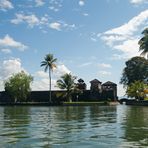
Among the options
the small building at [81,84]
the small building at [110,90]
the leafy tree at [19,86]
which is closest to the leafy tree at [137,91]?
the small building at [110,90]

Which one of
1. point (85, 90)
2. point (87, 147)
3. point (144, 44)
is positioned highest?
point (144, 44)

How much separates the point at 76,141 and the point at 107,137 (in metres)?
2.12

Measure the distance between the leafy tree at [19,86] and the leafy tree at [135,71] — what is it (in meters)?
29.4

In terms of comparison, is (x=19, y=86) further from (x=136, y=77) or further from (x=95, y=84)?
(x=136, y=77)

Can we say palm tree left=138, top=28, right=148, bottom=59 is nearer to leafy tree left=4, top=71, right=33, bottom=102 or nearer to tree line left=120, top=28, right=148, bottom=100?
tree line left=120, top=28, right=148, bottom=100

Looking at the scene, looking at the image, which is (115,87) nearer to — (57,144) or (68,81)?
(68,81)

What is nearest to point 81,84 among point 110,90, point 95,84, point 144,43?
point 95,84

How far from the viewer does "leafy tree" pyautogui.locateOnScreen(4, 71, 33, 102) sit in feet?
364

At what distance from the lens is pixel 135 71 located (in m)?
112

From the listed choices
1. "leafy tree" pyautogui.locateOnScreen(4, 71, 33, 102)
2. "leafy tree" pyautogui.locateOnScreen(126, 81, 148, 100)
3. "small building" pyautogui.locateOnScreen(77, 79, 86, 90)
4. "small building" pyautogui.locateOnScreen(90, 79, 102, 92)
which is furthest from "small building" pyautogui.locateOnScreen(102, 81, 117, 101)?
"leafy tree" pyautogui.locateOnScreen(4, 71, 33, 102)

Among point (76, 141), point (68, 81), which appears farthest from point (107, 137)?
point (68, 81)

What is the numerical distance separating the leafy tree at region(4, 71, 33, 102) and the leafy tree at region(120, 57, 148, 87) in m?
29.4

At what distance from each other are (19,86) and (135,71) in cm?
3510

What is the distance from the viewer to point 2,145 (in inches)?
618
